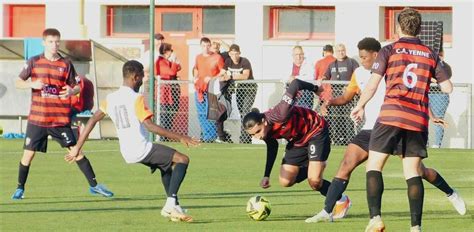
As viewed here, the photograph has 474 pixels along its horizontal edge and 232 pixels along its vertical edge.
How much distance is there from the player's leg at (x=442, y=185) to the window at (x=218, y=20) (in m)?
17.7

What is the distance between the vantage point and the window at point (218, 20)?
31.8 metres

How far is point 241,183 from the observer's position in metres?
18.6

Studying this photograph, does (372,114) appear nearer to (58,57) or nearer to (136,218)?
(136,218)

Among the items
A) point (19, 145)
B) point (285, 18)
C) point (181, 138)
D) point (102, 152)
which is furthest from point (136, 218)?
point (285, 18)

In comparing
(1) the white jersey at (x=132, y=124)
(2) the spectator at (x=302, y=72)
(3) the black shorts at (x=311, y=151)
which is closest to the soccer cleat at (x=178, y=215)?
(1) the white jersey at (x=132, y=124)

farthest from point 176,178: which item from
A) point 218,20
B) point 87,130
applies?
point 218,20

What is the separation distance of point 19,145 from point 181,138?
13440 millimetres

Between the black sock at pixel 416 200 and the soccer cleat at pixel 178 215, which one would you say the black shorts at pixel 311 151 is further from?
the black sock at pixel 416 200

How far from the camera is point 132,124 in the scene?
13.8 m

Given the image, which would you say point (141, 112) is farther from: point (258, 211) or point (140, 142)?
point (258, 211)

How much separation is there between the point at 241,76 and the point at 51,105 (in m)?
10.8

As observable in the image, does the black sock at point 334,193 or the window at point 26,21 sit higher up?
the window at point 26,21

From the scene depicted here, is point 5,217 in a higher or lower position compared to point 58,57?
lower

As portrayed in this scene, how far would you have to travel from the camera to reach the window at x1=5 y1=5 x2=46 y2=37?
109 ft
